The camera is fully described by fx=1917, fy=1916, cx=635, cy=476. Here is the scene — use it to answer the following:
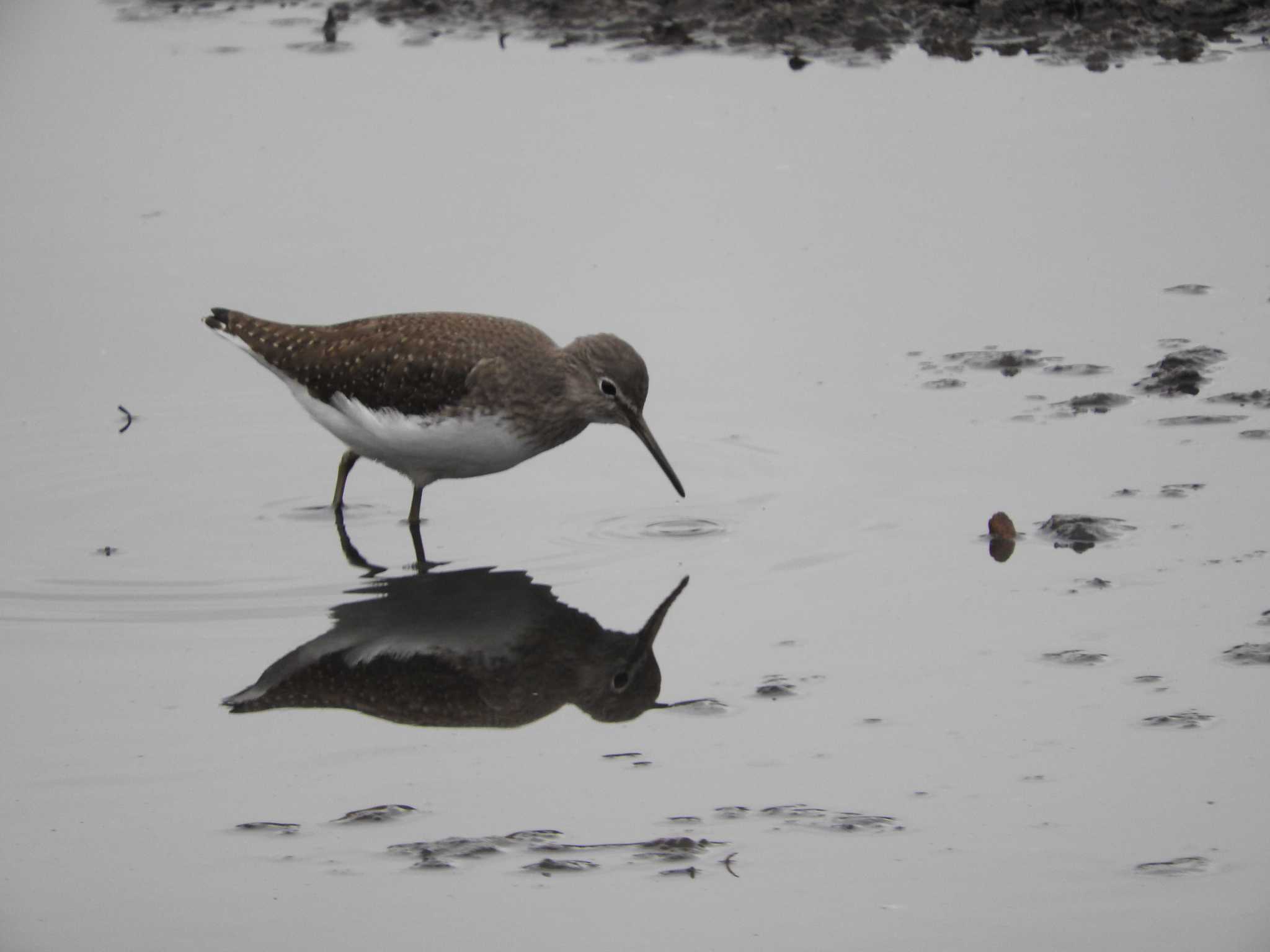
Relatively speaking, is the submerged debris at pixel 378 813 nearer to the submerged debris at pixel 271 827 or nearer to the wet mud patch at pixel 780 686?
the submerged debris at pixel 271 827

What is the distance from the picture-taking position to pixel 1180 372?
9.23m

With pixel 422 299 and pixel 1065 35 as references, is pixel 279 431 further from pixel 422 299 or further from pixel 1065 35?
pixel 1065 35

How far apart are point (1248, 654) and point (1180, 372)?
2874mm

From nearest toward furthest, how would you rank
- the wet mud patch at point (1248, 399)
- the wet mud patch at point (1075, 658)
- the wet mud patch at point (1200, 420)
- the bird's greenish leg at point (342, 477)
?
the wet mud patch at point (1075, 658) → the bird's greenish leg at point (342, 477) → the wet mud patch at point (1200, 420) → the wet mud patch at point (1248, 399)

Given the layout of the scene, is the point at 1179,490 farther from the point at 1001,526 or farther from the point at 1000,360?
the point at 1000,360

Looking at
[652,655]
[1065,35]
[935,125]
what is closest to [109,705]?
[652,655]

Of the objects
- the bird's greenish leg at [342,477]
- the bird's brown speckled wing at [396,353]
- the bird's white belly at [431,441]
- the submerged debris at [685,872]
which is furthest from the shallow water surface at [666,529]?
the bird's brown speckled wing at [396,353]

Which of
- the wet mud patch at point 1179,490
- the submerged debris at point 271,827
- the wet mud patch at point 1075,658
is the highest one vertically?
the wet mud patch at point 1179,490

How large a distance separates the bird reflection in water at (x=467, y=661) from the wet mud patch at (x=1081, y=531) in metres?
1.51

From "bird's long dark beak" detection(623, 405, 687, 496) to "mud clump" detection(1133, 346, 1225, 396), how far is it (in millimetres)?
2443


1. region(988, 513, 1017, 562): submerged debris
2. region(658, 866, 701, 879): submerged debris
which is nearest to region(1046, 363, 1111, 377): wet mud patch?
region(988, 513, 1017, 562): submerged debris

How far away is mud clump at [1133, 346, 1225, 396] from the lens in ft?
30.1

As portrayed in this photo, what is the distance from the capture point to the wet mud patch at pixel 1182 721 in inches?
243

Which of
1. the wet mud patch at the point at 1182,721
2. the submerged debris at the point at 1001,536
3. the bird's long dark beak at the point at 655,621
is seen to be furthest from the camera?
the submerged debris at the point at 1001,536
